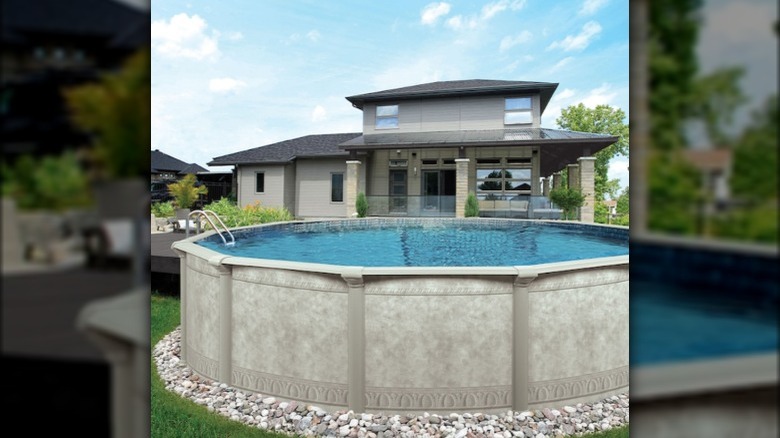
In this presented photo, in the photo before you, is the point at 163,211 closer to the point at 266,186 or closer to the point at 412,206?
the point at 266,186

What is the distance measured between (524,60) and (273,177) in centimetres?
1188

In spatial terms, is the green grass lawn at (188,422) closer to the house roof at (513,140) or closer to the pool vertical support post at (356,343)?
the pool vertical support post at (356,343)

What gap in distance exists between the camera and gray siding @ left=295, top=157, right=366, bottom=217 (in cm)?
1920

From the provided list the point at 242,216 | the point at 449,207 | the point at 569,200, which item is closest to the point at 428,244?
the point at 242,216

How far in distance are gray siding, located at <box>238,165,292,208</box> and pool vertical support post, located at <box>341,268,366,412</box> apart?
53.6 feet

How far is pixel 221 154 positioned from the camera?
2159 centimetres

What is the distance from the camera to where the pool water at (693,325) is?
0.60 metres

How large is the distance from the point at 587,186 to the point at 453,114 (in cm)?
621

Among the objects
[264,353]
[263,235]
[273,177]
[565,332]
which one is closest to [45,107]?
[264,353]

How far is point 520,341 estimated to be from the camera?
3.53 meters

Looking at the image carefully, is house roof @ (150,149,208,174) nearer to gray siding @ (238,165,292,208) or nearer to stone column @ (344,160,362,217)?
gray siding @ (238,165,292,208)

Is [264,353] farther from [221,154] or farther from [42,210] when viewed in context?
[221,154]

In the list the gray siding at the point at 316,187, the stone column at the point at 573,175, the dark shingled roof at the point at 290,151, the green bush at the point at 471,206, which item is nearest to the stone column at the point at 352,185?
the dark shingled roof at the point at 290,151

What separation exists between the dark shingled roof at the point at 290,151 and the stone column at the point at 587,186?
31.0 feet
